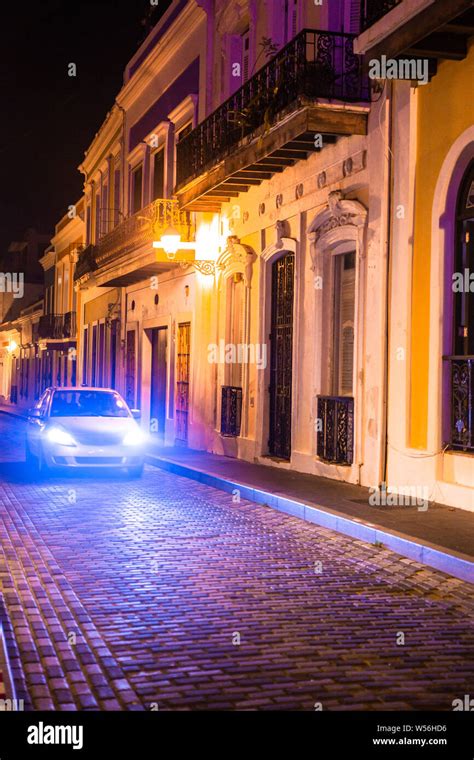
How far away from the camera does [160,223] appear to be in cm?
2095

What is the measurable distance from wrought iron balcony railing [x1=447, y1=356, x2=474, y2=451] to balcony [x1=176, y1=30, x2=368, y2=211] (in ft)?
13.4

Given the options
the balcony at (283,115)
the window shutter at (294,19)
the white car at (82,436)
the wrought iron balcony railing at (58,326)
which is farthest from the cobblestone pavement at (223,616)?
the wrought iron balcony railing at (58,326)

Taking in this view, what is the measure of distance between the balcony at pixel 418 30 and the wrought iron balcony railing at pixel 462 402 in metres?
3.44

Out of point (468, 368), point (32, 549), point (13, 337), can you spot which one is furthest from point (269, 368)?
point (13, 337)

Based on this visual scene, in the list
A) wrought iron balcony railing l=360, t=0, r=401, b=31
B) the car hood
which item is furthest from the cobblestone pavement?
wrought iron balcony railing l=360, t=0, r=401, b=31

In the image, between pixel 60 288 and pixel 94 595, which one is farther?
pixel 60 288

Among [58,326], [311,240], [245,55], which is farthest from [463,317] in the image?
[58,326]

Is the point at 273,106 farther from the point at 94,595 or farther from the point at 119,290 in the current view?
A: the point at 119,290

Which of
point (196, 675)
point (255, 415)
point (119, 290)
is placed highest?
point (119, 290)

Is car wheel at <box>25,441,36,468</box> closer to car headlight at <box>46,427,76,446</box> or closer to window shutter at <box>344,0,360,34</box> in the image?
car headlight at <box>46,427,76,446</box>

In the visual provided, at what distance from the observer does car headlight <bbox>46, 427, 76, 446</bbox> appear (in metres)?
14.6

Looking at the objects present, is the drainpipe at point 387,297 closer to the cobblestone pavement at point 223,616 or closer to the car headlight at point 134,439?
the cobblestone pavement at point 223,616

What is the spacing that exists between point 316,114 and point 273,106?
155 centimetres

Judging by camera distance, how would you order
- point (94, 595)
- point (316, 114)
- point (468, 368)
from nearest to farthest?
point (94, 595) < point (468, 368) < point (316, 114)
